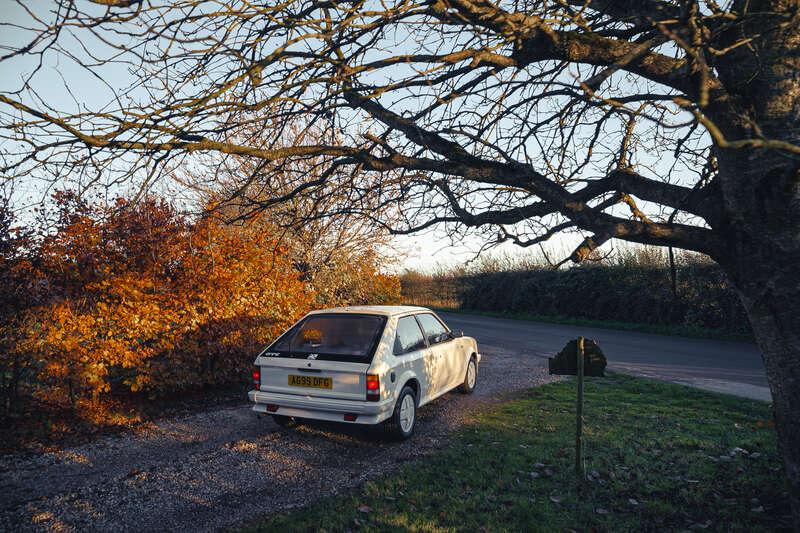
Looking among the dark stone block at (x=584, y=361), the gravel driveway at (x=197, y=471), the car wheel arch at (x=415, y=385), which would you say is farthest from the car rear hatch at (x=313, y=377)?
the dark stone block at (x=584, y=361)

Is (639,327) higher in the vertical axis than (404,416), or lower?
higher

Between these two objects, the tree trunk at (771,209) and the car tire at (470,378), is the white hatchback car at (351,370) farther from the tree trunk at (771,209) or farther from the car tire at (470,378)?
the tree trunk at (771,209)

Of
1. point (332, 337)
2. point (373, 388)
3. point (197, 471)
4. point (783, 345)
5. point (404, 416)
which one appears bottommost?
point (197, 471)

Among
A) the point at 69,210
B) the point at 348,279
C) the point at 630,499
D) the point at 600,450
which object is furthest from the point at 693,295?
the point at 69,210

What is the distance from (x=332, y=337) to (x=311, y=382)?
2.51ft

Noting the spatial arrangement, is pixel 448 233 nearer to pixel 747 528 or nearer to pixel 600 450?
pixel 600 450

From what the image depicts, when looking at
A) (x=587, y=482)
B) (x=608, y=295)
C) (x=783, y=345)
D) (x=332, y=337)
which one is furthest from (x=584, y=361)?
(x=608, y=295)

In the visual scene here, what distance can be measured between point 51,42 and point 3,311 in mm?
4897

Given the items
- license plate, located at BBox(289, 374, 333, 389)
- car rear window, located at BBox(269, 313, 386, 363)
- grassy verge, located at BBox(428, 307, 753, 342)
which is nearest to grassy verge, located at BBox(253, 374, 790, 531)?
license plate, located at BBox(289, 374, 333, 389)

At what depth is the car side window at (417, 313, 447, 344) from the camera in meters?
7.59

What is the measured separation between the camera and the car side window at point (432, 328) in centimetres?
759

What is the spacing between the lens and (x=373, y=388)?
230 inches

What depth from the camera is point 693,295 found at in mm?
17969

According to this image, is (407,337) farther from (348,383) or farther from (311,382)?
(311,382)
